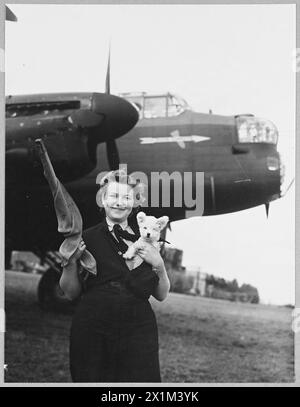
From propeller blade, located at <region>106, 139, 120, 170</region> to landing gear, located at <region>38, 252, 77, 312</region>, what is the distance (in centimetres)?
130

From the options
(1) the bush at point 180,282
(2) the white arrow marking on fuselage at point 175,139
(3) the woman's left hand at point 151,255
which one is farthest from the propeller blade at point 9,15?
(1) the bush at point 180,282

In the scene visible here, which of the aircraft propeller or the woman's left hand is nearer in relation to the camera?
the woman's left hand

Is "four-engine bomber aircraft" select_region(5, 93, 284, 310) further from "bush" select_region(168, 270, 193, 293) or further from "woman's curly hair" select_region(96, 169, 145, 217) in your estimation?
"bush" select_region(168, 270, 193, 293)

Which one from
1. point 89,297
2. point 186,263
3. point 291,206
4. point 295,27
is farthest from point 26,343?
point 295,27

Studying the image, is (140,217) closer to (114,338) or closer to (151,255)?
(151,255)

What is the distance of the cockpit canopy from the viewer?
5.46 m

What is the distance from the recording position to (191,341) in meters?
6.14

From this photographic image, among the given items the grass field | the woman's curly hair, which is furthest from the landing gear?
the woman's curly hair

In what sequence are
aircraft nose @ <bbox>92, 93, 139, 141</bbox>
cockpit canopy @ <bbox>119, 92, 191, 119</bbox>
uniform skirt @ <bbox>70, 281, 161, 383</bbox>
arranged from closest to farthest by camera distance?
uniform skirt @ <bbox>70, 281, 161, 383</bbox>, aircraft nose @ <bbox>92, 93, 139, 141</bbox>, cockpit canopy @ <bbox>119, 92, 191, 119</bbox>

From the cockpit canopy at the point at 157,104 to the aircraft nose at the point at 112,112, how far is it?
0.33 feet

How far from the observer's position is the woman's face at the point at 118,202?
195 inches

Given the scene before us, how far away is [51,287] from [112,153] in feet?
5.92

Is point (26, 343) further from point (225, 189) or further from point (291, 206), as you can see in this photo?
point (291, 206)
